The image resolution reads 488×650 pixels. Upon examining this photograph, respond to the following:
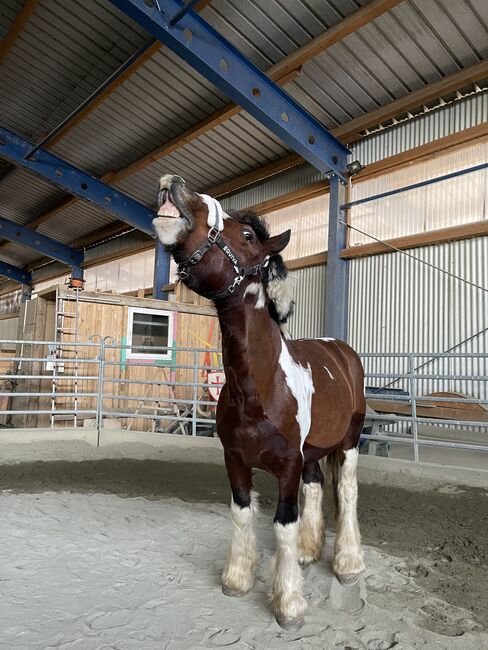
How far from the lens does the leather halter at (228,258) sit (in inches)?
61.9

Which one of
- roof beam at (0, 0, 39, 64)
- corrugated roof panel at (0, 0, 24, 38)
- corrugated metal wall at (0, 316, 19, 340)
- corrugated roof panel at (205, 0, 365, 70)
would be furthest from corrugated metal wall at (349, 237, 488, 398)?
corrugated metal wall at (0, 316, 19, 340)

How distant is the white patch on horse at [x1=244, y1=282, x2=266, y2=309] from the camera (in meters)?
1.88

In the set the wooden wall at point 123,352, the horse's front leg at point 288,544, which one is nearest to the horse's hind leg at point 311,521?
the horse's front leg at point 288,544

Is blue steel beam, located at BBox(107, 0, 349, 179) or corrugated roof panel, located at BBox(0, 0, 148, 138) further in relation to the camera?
corrugated roof panel, located at BBox(0, 0, 148, 138)

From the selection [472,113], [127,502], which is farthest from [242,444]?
[472,113]

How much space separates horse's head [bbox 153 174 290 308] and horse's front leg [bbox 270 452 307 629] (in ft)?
2.74

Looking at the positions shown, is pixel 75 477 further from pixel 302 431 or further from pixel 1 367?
pixel 1 367

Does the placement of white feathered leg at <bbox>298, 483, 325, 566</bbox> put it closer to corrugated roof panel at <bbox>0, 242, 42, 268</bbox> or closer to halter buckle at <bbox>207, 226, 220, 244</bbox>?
halter buckle at <bbox>207, 226, 220, 244</bbox>

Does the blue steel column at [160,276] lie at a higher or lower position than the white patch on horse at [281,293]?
higher

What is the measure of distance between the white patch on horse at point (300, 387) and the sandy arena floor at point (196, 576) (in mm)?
797

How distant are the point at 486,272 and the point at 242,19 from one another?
5.31 meters

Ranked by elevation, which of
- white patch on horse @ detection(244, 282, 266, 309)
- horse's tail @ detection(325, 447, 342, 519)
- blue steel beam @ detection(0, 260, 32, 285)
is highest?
blue steel beam @ detection(0, 260, 32, 285)

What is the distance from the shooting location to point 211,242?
5.26 feet

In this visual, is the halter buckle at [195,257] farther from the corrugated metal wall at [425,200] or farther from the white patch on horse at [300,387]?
the corrugated metal wall at [425,200]
